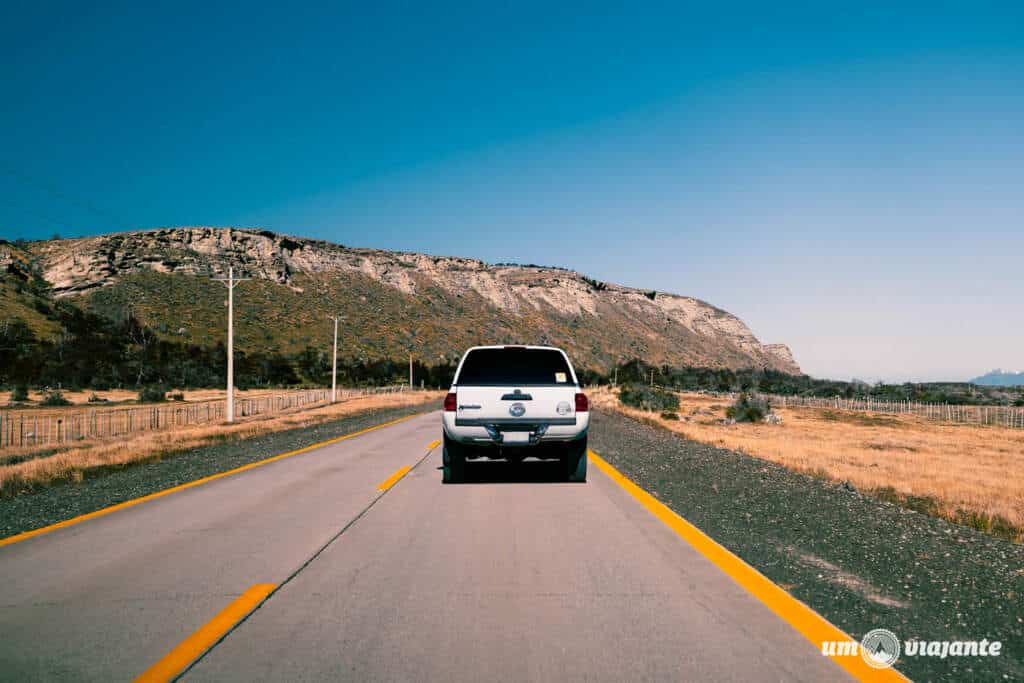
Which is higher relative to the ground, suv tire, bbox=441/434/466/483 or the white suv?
the white suv

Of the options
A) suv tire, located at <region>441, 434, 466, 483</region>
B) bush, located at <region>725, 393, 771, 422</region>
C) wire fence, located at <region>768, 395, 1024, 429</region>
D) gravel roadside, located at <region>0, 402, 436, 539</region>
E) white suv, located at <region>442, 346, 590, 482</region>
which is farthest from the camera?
wire fence, located at <region>768, 395, 1024, 429</region>

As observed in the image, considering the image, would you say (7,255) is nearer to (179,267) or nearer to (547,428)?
(179,267)

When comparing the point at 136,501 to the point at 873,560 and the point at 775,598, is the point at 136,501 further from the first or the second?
the point at 873,560

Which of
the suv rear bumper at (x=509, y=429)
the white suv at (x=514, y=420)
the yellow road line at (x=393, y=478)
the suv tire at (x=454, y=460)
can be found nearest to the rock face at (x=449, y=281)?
the yellow road line at (x=393, y=478)

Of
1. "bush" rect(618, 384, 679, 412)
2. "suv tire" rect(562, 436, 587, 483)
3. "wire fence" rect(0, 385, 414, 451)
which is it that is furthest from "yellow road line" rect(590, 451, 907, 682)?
"bush" rect(618, 384, 679, 412)

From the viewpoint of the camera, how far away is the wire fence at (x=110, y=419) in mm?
25625

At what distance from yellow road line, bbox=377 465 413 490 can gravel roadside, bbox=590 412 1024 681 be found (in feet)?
12.9

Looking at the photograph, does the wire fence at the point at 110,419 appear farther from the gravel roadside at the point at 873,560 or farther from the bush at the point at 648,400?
the bush at the point at 648,400

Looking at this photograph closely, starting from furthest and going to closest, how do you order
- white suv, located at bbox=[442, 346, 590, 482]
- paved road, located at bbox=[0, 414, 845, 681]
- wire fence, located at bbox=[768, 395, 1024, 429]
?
wire fence, located at bbox=[768, 395, 1024, 429] → white suv, located at bbox=[442, 346, 590, 482] → paved road, located at bbox=[0, 414, 845, 681]

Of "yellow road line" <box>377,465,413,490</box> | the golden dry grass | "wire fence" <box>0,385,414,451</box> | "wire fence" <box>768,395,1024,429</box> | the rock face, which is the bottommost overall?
"wire fence" <box>768,395,1024,429</box>

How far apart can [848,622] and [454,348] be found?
97873mm

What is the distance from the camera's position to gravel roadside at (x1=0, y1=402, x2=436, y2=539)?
897 cm

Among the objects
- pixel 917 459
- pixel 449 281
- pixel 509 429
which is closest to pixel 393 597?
pixel 509 429

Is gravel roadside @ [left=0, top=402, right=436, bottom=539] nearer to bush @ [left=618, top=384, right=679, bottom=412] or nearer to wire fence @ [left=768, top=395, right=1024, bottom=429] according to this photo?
bush @ [left=618, top=384, right=679, bottom=412]
